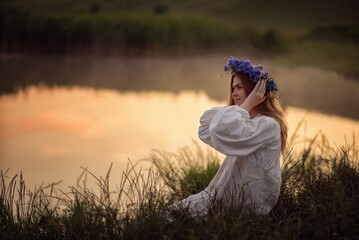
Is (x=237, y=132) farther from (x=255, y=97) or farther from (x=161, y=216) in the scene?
(x=161, y=216)

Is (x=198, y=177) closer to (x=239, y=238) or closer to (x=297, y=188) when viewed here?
(x=297, y=188)

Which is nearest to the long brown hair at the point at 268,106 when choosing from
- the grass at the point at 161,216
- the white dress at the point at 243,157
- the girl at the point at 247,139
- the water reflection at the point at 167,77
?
the girl at the point at 247,139

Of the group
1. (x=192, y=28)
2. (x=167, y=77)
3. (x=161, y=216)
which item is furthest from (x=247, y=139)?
(x=192, y=28)

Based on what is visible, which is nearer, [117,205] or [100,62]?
[117,205]

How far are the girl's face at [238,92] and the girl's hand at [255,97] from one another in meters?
0.10

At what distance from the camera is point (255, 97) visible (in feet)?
10.5

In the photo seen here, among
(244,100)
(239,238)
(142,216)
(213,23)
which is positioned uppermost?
(213,23)

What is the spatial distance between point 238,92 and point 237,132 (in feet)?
1.11

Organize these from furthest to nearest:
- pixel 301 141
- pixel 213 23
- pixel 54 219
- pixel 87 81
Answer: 1. pixel 213 23
2. pixel 87 81
3. pixel 301 141
4. pixel 54 219

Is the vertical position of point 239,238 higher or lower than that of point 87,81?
lower

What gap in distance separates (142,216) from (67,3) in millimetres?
6650

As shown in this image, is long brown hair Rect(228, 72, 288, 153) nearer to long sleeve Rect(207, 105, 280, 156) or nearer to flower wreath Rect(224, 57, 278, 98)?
flower wreath Rect(224, 57, 278, 98)

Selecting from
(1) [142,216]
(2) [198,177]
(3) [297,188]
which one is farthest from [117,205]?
(2) [198,177]

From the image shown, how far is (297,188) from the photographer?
385cm
